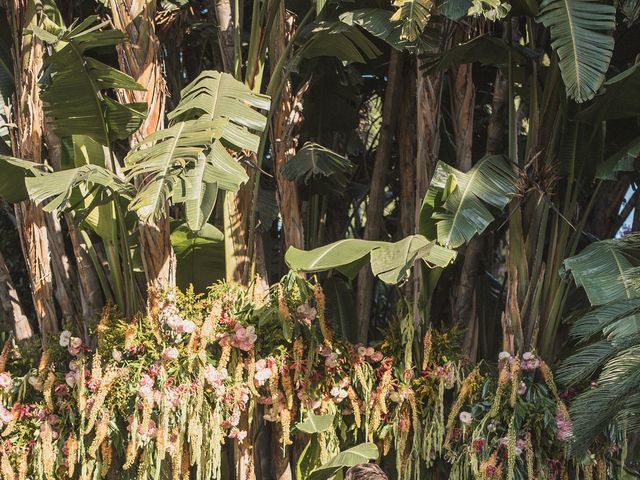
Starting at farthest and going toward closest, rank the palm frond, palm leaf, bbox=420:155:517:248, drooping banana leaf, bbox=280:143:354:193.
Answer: drooping banana leaf, bbox=280:143:354:193 → palm leaf, bbox=420:155:517:248 → the palm frond

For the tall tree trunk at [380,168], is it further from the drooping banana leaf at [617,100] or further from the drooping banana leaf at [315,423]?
the drooping banana leaf at [617,100]

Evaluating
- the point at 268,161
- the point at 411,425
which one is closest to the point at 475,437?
the point at 411,425

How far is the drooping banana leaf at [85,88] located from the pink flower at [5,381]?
1436 millimetres

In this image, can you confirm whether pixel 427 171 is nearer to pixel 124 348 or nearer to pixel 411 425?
pixel 411 425

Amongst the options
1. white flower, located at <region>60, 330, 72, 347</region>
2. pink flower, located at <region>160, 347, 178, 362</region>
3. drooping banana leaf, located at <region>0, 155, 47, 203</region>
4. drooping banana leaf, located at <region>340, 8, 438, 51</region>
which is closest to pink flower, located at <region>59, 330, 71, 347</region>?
white flower, located at <region>60, 330, 72, 347</region>

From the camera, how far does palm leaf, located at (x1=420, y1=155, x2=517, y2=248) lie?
16.9ft

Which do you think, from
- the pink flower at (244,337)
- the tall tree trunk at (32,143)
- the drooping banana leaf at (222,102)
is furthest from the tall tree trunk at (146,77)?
the tall tree trunk at (32,143)

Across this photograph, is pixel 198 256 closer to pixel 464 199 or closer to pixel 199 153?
pixel 199 153

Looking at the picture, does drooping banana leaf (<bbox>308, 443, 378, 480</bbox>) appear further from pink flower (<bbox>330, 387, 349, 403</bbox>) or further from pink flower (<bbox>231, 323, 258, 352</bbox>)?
pink flower (<bbox>231, 323, 258, 352</bbox>)

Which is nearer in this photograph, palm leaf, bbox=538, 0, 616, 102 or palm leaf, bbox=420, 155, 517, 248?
palm leaf, bbox=538, 0, 616, 102

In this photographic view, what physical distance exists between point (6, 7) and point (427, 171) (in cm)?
294

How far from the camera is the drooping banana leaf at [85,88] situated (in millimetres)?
5035

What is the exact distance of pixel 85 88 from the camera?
17.4 ft

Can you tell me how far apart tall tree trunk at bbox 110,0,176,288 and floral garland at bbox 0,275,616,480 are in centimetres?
21
